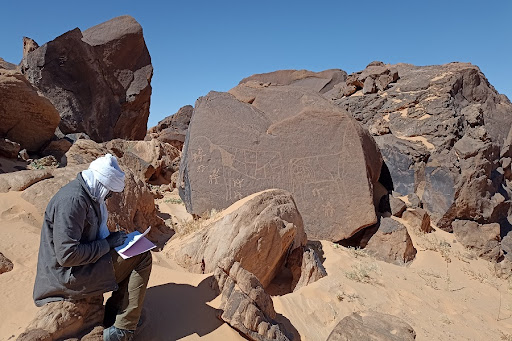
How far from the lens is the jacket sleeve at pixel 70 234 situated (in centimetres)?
198

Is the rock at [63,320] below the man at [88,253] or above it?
below

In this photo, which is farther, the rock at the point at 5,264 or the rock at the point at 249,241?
the rock at the point at 249,241

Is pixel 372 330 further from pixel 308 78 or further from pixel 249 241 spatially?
pixel 308 78

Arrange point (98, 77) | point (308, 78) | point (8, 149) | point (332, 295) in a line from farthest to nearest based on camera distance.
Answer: point (308, 78), point (98, 77), point (8, 149), point (332, 295)

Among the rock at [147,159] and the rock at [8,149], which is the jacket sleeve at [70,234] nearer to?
the rock at [8,149]

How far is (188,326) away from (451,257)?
16.3 ft

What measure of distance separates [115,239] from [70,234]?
0.86ft

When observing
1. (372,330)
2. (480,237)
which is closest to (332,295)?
(372,330)

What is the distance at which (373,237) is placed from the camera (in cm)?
575

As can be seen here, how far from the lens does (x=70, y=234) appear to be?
78.2 inches

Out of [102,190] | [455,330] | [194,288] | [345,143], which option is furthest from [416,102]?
[102,190]

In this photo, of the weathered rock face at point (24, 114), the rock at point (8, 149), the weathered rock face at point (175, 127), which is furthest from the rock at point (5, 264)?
the weathered rock face at point (175, 127)

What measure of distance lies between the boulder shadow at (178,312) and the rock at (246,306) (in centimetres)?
11

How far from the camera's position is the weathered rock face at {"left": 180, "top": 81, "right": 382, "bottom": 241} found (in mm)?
5445
